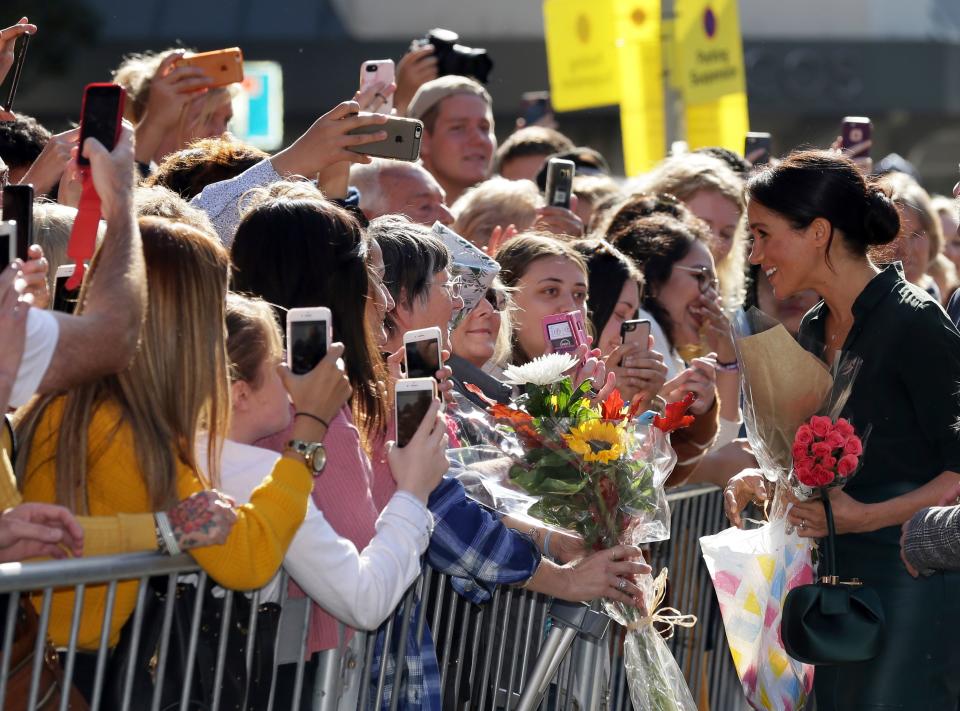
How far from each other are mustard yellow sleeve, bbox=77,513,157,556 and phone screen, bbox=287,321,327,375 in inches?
17.0

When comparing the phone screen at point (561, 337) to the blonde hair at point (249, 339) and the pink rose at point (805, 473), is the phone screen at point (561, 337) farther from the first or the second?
the blonde hair at point (249, 339)

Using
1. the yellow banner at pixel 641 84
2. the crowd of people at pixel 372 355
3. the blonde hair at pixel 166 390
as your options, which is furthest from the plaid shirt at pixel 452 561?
the yellow banner at pixel 641 84

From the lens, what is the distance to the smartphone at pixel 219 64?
198 inches

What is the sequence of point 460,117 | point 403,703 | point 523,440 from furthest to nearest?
point 460,117, point 523,440, point 403,703


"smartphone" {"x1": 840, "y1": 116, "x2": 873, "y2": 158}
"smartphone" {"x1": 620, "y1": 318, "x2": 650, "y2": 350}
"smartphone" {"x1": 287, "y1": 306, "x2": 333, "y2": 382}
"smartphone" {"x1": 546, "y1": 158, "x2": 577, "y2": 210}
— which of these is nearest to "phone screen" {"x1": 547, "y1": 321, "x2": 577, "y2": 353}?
"smartphone" {"x1": 620, "y1": 318, "x2": 650, "y2": 350}

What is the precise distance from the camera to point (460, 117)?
651cm

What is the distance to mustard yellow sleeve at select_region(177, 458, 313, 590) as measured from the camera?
275cm

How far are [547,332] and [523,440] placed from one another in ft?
2.17

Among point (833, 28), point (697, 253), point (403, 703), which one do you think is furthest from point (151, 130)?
point (833, 28)

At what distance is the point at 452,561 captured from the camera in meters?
3.42

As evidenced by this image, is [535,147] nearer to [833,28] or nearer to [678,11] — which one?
[678,11]

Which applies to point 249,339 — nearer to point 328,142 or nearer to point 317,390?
point 317,390

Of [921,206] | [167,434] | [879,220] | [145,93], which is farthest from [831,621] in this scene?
[921,206]

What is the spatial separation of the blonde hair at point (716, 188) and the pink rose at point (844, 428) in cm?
274
